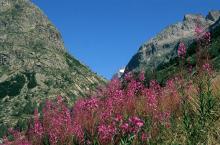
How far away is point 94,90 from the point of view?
15008 millimetres

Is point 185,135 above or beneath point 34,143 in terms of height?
beneath

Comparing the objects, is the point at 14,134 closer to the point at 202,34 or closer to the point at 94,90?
the point at 94,90

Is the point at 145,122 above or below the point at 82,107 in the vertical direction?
below

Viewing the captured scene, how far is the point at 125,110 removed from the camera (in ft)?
39.9

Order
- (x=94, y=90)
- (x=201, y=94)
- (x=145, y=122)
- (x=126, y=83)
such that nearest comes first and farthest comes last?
(x=201, y=94)
(x=145, y=122)
(x=126, y=83)
(x=94, y=90)

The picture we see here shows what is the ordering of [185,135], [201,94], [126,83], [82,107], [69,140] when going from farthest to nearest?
[126,83], [82,107], [69,140], [201,94], [185,135]

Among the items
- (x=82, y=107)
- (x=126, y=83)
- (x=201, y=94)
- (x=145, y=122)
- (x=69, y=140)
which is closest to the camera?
(x=201, y=94)

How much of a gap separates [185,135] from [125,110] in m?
2.59

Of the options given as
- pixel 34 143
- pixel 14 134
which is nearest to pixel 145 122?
pixel 34 143

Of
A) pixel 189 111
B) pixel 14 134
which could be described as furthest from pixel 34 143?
pixel 189 111

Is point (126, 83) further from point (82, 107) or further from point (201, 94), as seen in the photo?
point (201, 94)

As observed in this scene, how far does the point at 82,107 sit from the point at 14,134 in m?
2.44

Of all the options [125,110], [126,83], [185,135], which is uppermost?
[126,83]

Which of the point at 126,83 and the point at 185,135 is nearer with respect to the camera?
the point at 185,135
